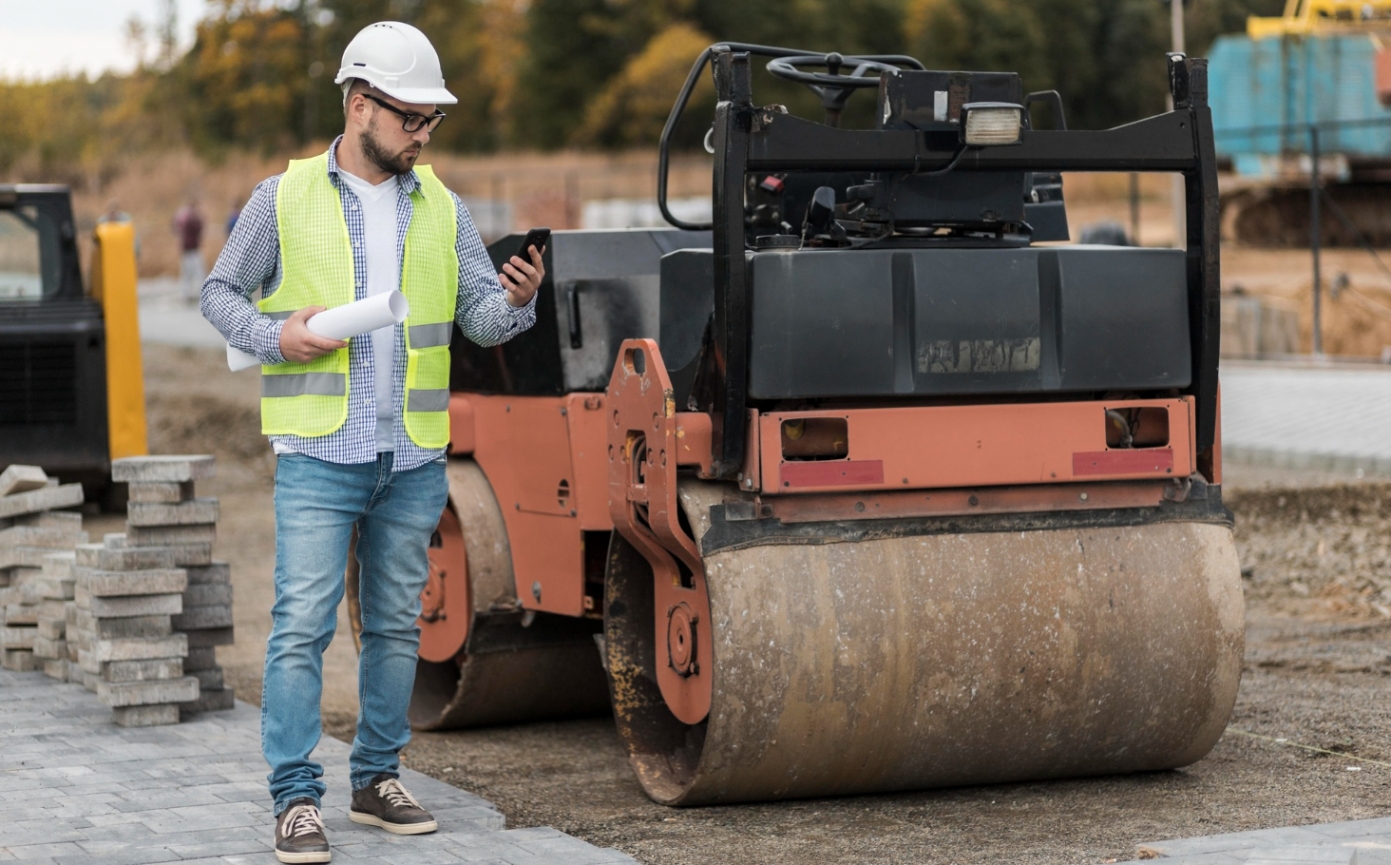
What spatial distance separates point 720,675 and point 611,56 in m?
67.0

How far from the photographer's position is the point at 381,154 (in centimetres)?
464

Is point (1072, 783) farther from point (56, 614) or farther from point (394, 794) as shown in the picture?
point (56, 614)

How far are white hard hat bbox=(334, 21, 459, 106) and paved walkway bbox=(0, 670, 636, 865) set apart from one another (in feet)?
6.04

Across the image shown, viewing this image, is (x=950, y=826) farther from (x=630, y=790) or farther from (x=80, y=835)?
(x=80, y=835)

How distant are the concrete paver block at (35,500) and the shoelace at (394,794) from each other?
3.15 metres

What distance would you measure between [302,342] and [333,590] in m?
0.63

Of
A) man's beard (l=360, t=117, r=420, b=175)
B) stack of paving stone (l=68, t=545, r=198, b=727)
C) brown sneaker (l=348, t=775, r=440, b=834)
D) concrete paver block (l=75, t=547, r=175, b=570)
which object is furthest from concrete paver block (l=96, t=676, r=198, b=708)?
man's beard (l=360, t=117, r=420, b=175)

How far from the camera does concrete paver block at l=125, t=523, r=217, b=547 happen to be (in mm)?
6426

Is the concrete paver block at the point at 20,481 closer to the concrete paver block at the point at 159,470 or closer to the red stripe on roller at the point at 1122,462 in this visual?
the concrete paver block at the point at 159,470

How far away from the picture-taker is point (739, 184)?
484cm

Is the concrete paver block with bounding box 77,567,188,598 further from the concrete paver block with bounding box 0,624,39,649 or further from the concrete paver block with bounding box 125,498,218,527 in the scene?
the concrete paver block with bounding box 0,624,39,649

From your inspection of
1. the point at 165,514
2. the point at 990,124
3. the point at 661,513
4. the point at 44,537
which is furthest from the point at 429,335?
the point at 44,537

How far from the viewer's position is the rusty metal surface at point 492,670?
20.7 feet

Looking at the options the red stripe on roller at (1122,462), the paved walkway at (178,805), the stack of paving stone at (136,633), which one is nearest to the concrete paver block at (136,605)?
the stack of paving stone at (136,633)
